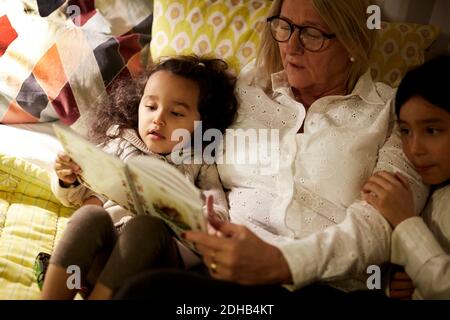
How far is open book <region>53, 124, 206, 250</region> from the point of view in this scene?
986 millimetres

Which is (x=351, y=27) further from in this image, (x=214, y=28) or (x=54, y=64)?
(x=54, y=64)

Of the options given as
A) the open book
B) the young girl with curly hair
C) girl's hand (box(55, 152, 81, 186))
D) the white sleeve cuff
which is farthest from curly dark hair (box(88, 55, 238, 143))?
the white sleeve cuff

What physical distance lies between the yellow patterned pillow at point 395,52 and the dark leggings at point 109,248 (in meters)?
0.88

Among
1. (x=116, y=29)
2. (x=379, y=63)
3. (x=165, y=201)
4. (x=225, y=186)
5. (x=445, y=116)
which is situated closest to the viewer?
(x=165, y=201)

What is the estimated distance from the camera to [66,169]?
4.27 feet

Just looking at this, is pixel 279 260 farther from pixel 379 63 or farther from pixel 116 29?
pixel 116 29

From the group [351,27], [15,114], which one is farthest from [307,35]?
[15,114]

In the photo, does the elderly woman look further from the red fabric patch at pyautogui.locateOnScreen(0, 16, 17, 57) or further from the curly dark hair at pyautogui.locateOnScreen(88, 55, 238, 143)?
the red fabric patch at pyautogui.locateOnScreen(0, 16, 17, 57)

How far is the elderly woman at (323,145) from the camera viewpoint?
3.83ft

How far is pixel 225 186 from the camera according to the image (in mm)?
1461

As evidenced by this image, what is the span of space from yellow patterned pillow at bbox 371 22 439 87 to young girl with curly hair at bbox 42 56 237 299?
473 millimetres

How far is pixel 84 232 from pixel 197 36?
2.67ft

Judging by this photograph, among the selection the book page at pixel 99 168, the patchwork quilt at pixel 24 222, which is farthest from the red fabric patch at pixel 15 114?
the book page at pixel 99 168
